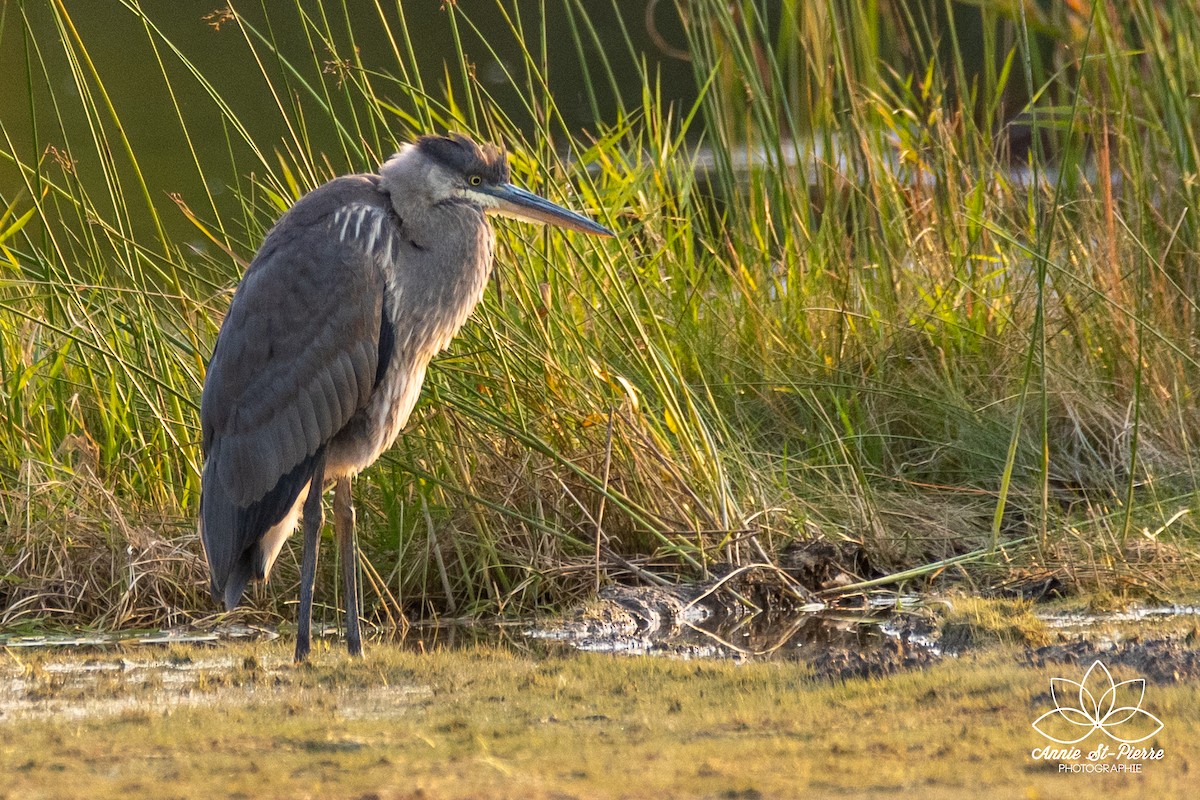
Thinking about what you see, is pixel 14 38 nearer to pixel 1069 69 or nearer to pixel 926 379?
pixel 1069 69

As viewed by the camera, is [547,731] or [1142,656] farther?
[1142,656]

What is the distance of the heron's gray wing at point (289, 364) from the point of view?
4.29 meters

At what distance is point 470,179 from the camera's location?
4.69 meters

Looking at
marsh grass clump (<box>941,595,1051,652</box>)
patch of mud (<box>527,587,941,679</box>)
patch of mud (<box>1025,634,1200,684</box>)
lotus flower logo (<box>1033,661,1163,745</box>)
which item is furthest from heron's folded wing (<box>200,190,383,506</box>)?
lotus flower logo (<box>1033,661,1163,745</box>)

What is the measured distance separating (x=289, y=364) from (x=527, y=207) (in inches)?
35.2

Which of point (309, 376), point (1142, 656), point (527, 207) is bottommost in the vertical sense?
point (1142, 656)

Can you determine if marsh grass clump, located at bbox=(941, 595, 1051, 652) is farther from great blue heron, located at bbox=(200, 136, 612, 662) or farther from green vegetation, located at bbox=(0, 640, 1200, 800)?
great blue heron, located at bbox=(200, 136, 612, 662)

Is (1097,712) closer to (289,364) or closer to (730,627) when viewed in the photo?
(730,627)

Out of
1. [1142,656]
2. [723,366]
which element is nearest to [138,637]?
[723,366]

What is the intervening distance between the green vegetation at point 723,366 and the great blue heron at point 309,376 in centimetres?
37

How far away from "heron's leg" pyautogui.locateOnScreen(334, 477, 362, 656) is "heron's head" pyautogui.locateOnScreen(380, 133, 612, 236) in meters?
0.90

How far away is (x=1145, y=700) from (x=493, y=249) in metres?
2.46

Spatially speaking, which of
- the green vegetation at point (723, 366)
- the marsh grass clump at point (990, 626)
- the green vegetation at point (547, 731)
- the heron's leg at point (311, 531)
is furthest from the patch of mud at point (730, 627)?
the heron's leg at point (311, 531)

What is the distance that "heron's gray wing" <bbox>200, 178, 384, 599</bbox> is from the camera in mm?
4293
